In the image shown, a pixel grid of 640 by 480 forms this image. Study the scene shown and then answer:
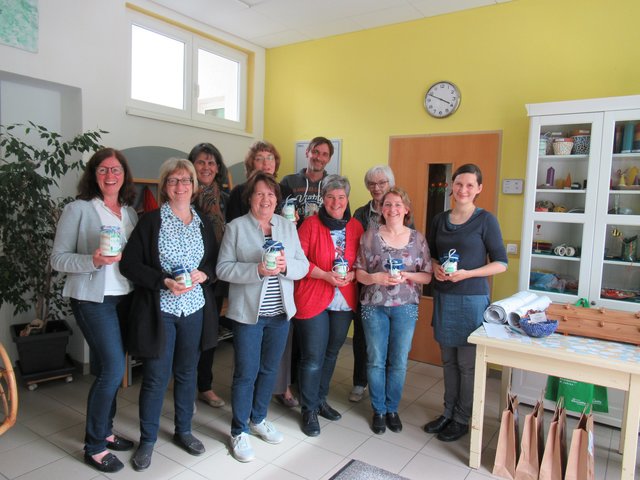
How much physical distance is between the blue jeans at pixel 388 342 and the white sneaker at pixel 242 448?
71 cm

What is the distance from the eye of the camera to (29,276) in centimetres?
282

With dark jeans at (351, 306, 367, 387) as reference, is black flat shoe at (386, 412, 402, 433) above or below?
below

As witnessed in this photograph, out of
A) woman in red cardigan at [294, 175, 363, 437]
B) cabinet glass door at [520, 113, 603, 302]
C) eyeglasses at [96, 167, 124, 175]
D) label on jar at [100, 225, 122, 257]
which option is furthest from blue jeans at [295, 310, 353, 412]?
cabinet glass door at [520, 113, 603, 302]

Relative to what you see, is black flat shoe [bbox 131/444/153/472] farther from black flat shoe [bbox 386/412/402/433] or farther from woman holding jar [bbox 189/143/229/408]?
black flat shoe [bbox 386/412/402/433]

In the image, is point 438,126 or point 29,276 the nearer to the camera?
point 29,276

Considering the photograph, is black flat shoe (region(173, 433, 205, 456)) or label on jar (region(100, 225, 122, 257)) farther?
black flat shoe (region(173, 433, 205, 456))

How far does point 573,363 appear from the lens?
1976 millimetres

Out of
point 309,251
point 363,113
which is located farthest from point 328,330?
point 363,113

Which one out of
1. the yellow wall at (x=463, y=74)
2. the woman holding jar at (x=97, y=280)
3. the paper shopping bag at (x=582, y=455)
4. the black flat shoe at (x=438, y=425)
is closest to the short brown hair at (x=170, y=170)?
the woman holding jar at (x=97, y=280)

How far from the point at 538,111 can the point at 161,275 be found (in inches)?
97.3

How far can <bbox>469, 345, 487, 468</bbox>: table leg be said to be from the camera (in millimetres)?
2152

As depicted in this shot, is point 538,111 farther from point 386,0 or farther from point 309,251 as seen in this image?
point 309,251

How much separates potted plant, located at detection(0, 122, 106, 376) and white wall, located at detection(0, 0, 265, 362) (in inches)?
11.6

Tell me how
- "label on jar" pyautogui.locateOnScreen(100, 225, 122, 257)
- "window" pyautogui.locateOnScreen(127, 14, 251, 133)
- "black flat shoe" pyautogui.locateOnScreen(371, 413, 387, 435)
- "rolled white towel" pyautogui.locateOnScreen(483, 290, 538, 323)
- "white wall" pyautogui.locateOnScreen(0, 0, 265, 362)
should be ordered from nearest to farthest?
"label on jar" pyautogui.locateOnScreen(100, 225, 122, 257) < "rolled white towel" pyautogui.locateOnScreen(483, 290, 538, 323) < "black flat shoe" pyautogui.locateOnScreen(371, 413, 387, 435) < "white wall" pyautogui.locateOnScreen(0, 0, 265, 362) < "window" pyautogui.locateOnScreen(127, 14, 251, 133)
